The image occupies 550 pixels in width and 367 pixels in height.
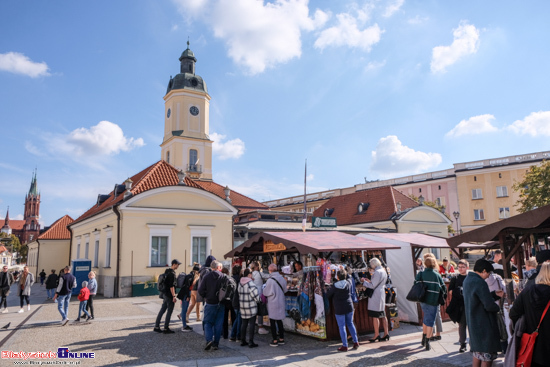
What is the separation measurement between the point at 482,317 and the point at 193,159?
39.5m

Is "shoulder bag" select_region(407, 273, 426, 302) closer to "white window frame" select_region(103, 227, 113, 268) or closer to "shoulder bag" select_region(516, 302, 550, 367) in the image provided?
"shoulder bag" select_region(516, 302, 550, 367)

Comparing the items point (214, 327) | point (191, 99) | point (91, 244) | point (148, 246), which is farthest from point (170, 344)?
point (191, 99)

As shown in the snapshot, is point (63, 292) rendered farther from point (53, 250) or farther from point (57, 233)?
point (57, 233)

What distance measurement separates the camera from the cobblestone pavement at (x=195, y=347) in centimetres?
765

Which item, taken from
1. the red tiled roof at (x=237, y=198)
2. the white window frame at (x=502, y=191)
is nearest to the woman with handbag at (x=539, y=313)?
the red tiled roof at (x=237, y=198)

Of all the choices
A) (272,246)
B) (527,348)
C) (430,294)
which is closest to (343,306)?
(430,294)

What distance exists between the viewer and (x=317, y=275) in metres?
9.45

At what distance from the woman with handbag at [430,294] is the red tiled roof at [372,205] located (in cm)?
2483

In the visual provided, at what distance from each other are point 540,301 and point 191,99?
133ft

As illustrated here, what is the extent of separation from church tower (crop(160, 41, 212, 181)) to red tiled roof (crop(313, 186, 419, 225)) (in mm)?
14615

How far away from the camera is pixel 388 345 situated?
888 centimetres

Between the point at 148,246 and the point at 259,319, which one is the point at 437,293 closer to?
the point at 259,319

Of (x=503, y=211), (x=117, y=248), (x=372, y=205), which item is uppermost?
(x=503, y=211)

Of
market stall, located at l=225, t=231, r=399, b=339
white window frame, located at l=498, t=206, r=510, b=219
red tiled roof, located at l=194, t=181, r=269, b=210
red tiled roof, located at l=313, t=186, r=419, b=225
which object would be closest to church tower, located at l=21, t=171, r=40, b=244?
red tiled roof, located at l=194, t=181, r=269, b=210
